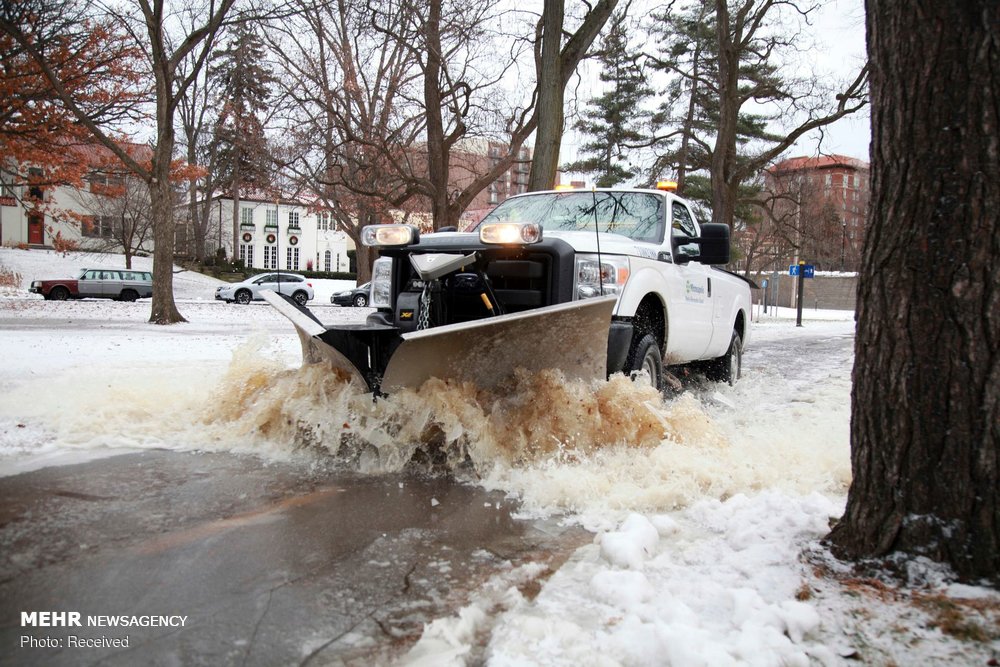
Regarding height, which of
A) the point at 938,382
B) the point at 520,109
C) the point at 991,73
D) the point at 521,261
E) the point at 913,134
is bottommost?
the point at 938,382

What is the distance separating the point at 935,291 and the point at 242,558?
273cm

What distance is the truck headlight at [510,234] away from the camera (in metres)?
4.10

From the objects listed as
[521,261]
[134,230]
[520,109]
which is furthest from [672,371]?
[134,230]

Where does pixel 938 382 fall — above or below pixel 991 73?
below

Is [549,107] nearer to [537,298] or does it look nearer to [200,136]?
[537,298]

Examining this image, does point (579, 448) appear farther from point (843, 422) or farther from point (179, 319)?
point (179, 319)

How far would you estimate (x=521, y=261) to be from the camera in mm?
4672

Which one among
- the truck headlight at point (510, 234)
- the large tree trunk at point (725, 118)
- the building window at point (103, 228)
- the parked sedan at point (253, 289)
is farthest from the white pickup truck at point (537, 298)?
the building window at point (103, 228)

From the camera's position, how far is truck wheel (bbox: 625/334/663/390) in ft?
16.3

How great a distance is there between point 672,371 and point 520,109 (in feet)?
45.9

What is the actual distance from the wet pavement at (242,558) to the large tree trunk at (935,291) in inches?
51.8

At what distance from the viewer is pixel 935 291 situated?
2.38 m

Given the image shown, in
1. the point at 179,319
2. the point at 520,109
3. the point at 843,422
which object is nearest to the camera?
the point at 843,422

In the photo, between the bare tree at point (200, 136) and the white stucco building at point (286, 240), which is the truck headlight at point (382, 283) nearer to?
the bare tree at point (200, 136)
